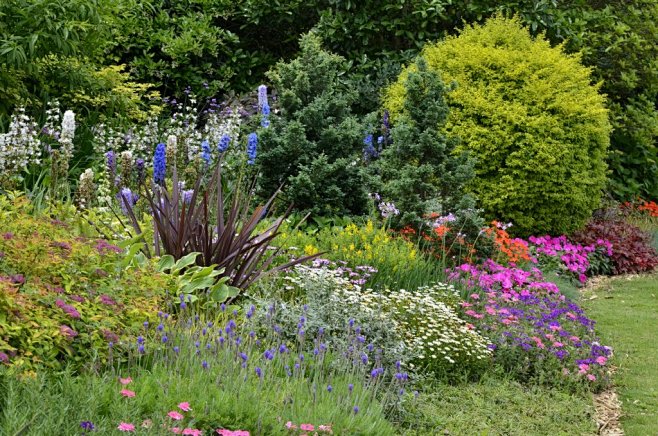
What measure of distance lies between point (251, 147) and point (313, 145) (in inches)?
22.2

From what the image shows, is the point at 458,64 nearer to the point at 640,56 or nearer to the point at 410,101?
the point at 410,101

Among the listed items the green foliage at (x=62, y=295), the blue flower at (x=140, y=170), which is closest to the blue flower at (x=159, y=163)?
the blue flower at (x=140, y=170)

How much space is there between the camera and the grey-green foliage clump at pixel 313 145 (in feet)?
24.7

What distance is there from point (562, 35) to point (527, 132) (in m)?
3.19

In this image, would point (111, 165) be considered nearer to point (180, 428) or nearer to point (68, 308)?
point (68, 308)

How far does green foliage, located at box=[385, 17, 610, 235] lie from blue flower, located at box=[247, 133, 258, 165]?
2136 mm

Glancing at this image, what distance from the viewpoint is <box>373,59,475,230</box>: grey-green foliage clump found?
7.75 meters

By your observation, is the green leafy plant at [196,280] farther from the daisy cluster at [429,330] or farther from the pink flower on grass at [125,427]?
the pink flower on grass at [125,427]

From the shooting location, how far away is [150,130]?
932 centimetres

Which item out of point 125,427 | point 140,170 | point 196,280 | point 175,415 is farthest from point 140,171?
point 125,427

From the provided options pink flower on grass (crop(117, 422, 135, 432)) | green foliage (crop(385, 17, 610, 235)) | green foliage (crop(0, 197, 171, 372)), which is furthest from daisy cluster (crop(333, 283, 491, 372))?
green foliage (crop(385, 17, 610, 235))

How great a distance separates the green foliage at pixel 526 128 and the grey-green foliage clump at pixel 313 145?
51.5 inches

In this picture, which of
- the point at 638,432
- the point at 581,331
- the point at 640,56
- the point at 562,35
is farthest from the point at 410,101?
the point at 640,56

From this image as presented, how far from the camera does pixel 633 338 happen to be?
24.0ft
